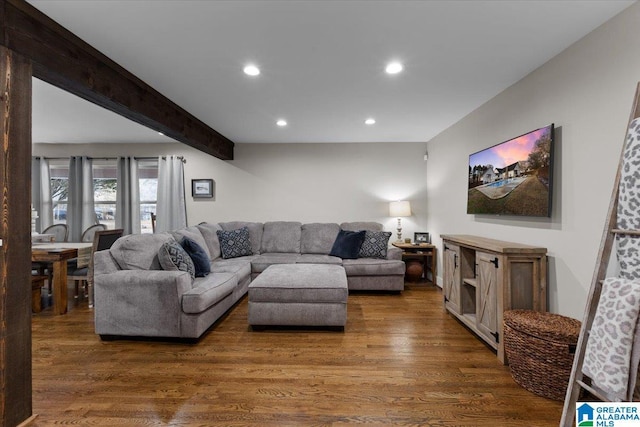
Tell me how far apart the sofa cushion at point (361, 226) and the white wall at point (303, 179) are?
344 millimetres

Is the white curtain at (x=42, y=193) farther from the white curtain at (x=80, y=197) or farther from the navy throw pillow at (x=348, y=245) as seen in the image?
the navy throw pillow at (x=348, y=245)

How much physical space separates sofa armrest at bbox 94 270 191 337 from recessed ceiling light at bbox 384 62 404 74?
254cm

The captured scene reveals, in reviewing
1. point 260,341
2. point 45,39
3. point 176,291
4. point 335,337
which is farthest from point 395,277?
point 45,39

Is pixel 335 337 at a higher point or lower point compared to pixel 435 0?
lower

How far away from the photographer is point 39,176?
530 centimetres

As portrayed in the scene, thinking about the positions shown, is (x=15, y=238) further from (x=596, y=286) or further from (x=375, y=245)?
(x=375, y=245)

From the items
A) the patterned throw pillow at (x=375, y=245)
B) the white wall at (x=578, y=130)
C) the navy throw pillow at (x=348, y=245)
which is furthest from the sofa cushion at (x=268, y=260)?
the white wall at (x=578, y=130)

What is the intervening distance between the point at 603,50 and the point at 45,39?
137 inches

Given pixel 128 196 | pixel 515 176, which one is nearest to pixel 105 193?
pixel 128 196

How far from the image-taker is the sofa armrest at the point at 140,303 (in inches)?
104

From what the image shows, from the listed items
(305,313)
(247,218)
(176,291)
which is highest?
(247,218)

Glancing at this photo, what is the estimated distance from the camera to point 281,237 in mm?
5023

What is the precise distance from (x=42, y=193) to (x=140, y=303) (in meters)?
4.33

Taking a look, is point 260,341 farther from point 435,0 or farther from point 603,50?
point 603,50
